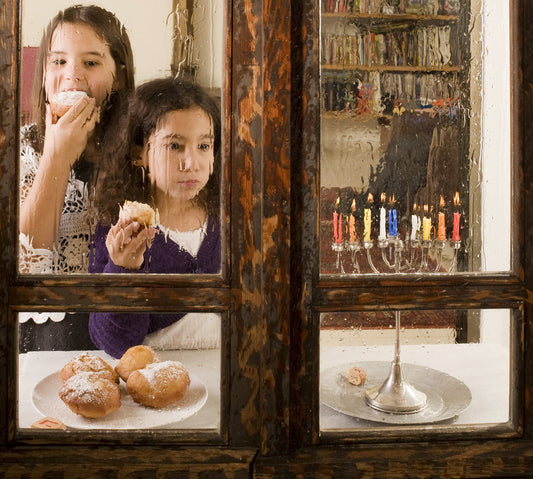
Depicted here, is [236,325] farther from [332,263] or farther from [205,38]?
[205,38]

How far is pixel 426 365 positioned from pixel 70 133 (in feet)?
2.79

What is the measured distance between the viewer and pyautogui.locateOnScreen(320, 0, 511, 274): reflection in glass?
94cm

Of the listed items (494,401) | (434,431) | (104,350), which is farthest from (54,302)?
(494,401)

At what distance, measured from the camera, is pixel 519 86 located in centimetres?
95

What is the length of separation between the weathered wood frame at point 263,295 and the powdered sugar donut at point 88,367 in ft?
0.32

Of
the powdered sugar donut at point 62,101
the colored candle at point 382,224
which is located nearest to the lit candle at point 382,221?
the colored candle at point 382,224

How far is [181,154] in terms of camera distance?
0.94m

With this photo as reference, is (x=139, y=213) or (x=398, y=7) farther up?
(x=398, y=7)

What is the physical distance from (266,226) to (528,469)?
70 centimetres

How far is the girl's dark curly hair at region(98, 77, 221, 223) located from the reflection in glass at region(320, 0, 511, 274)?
0.21 m

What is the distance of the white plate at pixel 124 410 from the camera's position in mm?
928

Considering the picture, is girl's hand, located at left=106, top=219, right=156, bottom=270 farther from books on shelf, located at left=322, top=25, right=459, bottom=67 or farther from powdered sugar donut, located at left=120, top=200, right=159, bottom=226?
books on shelf, located at left=322, top=25, right=459, bottom=67

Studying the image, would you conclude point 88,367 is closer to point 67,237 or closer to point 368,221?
point 67,237

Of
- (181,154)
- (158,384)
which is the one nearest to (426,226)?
(181,154)
